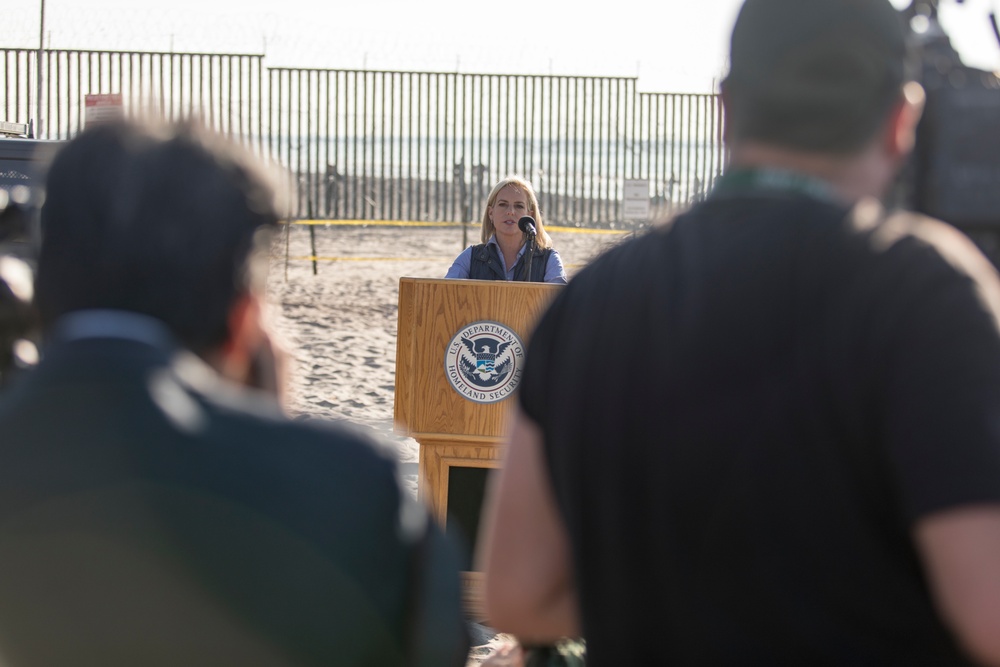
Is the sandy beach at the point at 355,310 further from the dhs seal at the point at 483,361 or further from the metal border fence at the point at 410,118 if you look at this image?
the dhs seal at the point at 483,361

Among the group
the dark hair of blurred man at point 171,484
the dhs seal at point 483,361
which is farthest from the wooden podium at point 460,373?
the dark hair of blurred man at point 171,484

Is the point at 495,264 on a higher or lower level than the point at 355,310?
higher

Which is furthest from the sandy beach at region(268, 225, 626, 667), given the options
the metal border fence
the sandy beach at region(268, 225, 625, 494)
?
the metal border fence

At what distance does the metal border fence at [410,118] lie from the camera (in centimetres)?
1680

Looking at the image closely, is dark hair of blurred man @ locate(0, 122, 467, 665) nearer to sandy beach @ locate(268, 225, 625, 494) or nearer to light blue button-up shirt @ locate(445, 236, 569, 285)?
sandy beach @ locate(268, 225, 625, 494)

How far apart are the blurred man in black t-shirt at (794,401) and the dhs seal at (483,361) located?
2585 mm

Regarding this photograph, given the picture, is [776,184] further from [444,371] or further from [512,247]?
[512,247]

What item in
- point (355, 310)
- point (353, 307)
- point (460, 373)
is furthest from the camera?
point (353, 307)

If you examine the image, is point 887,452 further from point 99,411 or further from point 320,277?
point 320,277

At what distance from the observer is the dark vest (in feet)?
16.6

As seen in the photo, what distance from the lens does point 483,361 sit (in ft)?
12.8

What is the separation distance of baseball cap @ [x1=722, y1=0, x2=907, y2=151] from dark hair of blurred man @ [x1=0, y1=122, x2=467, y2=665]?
603mm

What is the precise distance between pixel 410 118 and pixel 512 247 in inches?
491

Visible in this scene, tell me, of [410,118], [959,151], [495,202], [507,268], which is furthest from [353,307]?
[959,151]
